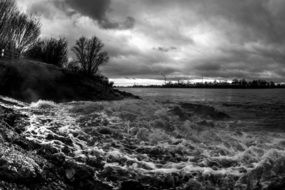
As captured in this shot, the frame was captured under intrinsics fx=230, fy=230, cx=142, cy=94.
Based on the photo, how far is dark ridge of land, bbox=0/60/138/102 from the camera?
46.3 feet

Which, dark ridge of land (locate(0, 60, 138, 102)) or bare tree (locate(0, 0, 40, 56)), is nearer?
dark ridge of land (locate(0, 60, 138, 102))

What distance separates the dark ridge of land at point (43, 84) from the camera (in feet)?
46.3

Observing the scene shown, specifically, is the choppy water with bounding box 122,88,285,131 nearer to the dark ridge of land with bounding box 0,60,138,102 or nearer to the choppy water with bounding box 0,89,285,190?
the choppy water with bounding box 0,89,285,190

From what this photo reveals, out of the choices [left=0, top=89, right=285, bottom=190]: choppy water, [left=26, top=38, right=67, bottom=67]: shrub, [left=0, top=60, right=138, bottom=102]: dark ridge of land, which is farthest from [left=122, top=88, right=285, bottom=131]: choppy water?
[left=26, top=38, right=67, bottom=67]: shrub

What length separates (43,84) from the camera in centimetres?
1579

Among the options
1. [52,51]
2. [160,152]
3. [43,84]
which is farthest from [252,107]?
[52,51]

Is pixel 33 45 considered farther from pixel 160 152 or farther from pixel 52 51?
pixel 160 152

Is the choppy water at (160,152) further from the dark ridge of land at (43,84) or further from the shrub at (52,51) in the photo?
the shrub at (52,51)

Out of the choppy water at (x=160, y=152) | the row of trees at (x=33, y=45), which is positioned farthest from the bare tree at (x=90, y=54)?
the choppy water at (x=160, y=152)

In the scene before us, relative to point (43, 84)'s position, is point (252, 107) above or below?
below

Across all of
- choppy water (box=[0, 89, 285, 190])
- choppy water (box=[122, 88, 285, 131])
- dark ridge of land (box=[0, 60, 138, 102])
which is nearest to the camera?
choppy water (box=[0, 89, 285, 190])

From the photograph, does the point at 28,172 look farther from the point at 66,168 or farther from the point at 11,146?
the point at 11,146

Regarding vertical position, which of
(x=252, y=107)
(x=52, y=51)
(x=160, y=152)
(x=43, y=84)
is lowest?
(x=252, y=107)

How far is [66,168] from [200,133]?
15.5 feet
